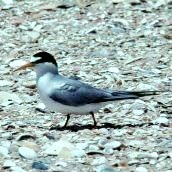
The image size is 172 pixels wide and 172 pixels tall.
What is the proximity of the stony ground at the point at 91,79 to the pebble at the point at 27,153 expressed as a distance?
0.01 meters

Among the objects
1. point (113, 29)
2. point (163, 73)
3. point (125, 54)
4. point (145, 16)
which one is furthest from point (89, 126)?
point (145, 16)

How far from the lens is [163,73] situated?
41.1 feet

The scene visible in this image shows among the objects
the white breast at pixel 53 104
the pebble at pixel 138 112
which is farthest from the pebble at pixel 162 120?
the white breast at pixel 53 104

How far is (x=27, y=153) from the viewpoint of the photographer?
28.1ft

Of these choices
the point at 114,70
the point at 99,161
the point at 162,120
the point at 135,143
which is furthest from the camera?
the point at 114,70

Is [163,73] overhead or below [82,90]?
below

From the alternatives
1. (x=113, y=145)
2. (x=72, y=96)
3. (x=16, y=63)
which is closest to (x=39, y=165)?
(x=113, y=145)

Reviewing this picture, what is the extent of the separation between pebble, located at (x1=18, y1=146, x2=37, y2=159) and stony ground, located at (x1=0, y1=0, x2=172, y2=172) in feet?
0.04

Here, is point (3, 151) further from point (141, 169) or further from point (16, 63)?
point (16, 63)

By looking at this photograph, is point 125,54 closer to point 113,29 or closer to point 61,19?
point 113,29

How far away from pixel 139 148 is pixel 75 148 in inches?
28.4

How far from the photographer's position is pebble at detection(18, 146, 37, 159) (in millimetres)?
8531

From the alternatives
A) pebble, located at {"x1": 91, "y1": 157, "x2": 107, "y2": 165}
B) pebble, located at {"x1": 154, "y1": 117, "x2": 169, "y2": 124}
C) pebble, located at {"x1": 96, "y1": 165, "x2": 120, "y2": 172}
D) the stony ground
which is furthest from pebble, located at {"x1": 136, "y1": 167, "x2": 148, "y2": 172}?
pebble, located at {"x1": 154, "y1": 117, "x2": 169, "y2": 124}

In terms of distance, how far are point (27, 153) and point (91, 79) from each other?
3806mm
